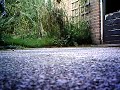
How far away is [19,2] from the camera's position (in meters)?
9.16

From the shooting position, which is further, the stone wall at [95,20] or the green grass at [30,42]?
the stone wall at [95,20]

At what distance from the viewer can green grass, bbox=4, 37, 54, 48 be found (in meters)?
6.99

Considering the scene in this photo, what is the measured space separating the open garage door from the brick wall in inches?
11.5

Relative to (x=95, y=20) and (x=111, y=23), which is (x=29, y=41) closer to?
(x=95, y=20)

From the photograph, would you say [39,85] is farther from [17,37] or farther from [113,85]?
[17,37]

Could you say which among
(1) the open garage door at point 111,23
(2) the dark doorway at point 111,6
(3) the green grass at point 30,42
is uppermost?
(2) the dark doorway at point 111,6

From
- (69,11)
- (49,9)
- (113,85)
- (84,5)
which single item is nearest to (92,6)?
(84,5)

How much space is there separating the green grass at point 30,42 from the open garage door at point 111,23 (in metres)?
1.46

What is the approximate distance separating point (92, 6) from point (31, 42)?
2.13 meters

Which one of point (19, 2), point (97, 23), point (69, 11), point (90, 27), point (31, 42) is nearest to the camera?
point (31, 42)

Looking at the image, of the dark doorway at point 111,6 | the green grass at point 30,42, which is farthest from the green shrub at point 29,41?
the dark doorway at point 111,6

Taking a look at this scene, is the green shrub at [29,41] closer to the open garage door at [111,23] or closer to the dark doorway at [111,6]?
the open garage door at [111,23]

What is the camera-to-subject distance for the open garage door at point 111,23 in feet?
23.0

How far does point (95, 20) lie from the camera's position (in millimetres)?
8039
